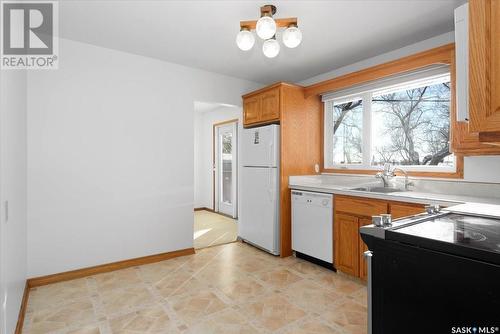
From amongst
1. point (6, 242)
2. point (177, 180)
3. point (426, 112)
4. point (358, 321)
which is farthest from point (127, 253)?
point (426, 112)

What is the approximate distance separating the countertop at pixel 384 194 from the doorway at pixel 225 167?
7.55ft

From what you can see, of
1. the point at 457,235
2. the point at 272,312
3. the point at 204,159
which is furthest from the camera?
the point at 204,159

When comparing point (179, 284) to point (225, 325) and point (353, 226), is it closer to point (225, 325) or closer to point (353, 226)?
point (225, 325)

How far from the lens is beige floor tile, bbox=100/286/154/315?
2.23 metres

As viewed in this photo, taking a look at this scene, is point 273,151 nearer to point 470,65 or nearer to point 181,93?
point 181,93

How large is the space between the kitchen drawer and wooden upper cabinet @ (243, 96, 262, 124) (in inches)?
64.4

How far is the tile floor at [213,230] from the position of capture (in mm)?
4074

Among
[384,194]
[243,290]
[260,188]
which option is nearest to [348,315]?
[243,290]

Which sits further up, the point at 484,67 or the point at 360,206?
the point at 484,67

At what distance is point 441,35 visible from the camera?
2.60 m

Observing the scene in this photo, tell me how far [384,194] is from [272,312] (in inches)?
56.4

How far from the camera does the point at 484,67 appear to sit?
90 cm

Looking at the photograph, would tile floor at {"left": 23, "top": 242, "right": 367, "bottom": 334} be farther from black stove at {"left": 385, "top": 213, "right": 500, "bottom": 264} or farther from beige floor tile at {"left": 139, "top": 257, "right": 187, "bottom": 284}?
black stove at {"left": 385, "top": 213, "right": 500, "bottom": 264}

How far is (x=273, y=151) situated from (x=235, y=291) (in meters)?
1.70
